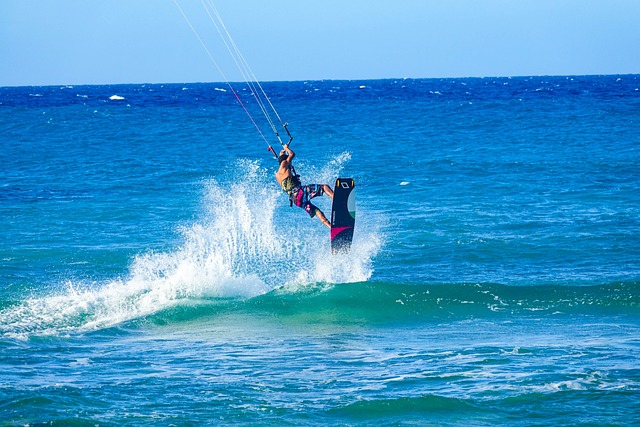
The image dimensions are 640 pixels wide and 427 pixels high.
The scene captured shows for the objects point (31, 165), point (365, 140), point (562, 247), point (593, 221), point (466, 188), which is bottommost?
point (562, 247)

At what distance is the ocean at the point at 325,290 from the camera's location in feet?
35.4

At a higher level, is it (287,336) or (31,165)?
(31,165)

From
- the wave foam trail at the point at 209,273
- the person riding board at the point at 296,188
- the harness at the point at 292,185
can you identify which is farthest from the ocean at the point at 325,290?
the harness at the point at 292,185

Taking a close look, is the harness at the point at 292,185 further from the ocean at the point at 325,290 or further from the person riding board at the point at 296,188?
the ocean at the point at 325,290

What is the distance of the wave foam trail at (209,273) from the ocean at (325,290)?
7cm

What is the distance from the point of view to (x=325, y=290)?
17578 mm

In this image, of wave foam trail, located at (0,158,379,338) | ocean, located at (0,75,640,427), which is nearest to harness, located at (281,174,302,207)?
ocean, located at (0,75,640,427)

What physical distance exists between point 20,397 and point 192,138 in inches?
1419

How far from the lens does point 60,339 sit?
13.9 metres

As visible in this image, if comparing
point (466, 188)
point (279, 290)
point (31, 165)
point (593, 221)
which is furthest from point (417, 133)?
point (279, 290)

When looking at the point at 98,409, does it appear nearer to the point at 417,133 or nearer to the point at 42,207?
the point at 42,207

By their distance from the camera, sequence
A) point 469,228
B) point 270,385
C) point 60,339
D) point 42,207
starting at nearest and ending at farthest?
point 270,385, point 60,339, point 469,228, point 42,207

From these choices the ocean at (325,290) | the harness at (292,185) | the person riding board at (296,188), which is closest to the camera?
the ocean at (325,290)

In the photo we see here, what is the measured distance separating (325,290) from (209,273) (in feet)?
8.19
